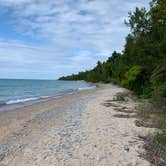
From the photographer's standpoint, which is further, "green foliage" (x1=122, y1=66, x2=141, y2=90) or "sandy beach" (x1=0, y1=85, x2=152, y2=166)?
"green foliage" (x1=122, y1=66, x2=141, y2=90)

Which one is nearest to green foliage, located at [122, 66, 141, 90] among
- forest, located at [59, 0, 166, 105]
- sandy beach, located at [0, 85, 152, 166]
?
forest, located at [59, 0, 166, 105]

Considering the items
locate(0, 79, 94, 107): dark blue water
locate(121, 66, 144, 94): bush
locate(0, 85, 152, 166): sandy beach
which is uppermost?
locate(121, 66, 144, 94): bush

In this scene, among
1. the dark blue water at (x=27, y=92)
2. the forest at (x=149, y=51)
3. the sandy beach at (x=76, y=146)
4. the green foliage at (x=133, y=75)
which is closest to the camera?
the sandy beach at (x=76, y=146)

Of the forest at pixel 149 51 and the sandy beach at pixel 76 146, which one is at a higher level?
the forest at pixel 149 51

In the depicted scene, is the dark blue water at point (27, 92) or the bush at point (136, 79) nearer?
the bush at point (136, 79)

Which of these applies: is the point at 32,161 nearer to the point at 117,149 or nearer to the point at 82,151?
the point at 82,151

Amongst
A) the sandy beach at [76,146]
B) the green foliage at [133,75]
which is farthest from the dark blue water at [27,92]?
the sandy beach at [76,146]

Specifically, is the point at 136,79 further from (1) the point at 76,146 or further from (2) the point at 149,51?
(1) the point at 76,146

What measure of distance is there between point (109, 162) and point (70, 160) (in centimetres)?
95

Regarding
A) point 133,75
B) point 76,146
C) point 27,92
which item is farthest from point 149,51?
point 27,92

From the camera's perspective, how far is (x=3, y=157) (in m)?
6.28

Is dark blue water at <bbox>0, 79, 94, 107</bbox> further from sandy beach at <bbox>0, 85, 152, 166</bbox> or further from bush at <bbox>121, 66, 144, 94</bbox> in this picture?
sandy beach at <bbox>0, 85, 152, 166</bbox>

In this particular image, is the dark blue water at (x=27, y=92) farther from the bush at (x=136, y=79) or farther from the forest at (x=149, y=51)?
the forest at (x=149, y=51)

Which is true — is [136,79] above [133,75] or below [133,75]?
below
